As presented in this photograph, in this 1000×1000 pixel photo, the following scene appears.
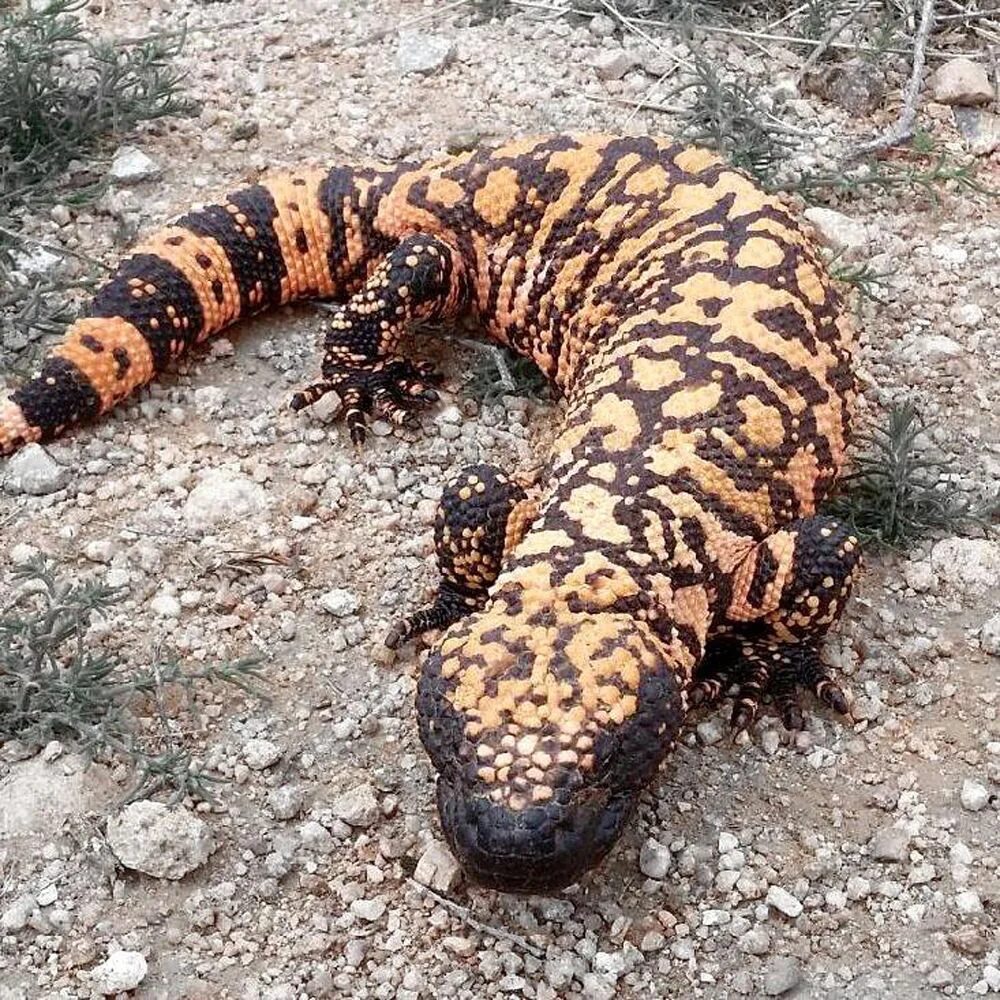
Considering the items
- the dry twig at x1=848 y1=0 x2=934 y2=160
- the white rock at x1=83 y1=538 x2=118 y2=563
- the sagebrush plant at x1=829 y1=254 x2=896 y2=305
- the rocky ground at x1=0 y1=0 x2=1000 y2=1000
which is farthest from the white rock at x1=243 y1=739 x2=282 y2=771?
the dry twig at x1=848 y1=0 x2=934 y2=160

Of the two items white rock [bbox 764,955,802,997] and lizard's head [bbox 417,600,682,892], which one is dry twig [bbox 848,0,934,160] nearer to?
lizard's head [bbox 417,600,682,892]

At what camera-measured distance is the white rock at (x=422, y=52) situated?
4418mm

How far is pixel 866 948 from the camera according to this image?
7.48 feet

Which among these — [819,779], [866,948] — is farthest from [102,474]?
[866,948]

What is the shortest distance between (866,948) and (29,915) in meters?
1.42

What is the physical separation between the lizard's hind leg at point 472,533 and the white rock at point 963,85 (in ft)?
7.50

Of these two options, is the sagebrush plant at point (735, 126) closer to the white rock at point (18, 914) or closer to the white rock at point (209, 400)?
the white rock at point (209, 400)

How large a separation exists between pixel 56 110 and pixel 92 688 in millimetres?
2221

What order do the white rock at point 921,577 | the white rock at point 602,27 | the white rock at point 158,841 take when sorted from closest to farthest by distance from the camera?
1. the white rock at point 158,841
2. the white rock at point 921,577
3. the white rock at point 602,27

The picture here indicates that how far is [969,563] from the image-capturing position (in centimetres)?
294

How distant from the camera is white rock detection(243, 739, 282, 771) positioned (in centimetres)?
256

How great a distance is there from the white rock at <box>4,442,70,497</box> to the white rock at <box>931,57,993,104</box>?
9.62ft

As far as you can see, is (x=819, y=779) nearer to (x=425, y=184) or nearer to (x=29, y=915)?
(x=29, y=915)

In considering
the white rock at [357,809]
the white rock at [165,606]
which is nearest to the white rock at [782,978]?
the white rock at [357,809]
